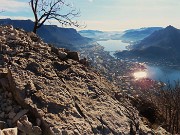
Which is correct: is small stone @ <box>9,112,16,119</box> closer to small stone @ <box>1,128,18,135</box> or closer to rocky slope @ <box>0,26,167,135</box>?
rocky slope @ <box>0,26,167,135</box>

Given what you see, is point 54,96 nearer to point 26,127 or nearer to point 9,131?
point 26,127

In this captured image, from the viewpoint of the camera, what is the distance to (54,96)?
10906 millimetres

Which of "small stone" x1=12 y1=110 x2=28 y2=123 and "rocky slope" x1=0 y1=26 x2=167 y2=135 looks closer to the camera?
"small stone" x1=12 y1=110 x2=28 y2=123

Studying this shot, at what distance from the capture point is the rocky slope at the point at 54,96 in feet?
32.4

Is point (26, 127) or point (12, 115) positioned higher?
point (12, 115)

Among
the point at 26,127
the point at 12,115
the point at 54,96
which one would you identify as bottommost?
the point at 26,127

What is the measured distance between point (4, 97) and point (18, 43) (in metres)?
3.21

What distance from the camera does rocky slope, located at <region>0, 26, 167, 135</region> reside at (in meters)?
9.89

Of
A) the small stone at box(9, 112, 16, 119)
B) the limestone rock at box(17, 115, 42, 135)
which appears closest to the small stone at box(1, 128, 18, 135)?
the limestone rock at box(17, 115, 42, 135)

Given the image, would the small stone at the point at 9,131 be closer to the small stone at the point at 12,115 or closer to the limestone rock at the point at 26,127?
the limestone rock at the point at 26,127

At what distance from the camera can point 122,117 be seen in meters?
12.2

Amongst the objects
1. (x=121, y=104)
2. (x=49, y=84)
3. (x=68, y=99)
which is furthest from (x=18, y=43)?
(x=121, y=104)

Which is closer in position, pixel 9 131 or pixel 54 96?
pixel 9 131

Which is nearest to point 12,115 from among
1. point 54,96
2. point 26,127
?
point 26,127
